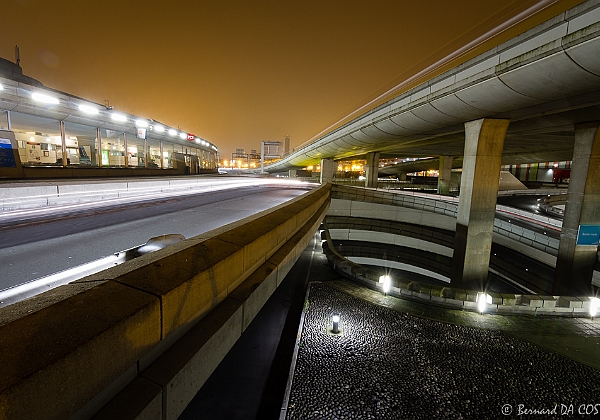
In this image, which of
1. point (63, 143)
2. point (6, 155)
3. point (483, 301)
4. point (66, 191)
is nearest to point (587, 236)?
point (483, 301)

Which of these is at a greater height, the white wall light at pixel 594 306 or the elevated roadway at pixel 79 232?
the elevated roadway at pixel 79 232

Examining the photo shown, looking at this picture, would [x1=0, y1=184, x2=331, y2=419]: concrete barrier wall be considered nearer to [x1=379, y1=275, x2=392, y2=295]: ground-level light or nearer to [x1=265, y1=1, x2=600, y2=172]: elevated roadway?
[x1=379, y1=275, x2=392, y2=295]: ground-level light

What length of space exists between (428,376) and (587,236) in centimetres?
1749

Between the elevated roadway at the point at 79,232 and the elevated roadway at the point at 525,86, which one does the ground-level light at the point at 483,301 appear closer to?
the elevated roadway at the point at 525,86

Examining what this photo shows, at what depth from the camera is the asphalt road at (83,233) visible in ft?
13.9

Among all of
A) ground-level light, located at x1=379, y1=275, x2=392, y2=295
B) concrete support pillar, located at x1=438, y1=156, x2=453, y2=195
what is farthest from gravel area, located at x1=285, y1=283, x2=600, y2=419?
concrete support pillar, located at x1=438, y1=156, x2=453, y2=195

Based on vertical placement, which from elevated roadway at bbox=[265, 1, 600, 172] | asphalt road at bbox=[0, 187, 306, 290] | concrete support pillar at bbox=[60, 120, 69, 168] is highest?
elevated roadway at bbox=[265, 1, 600, 172]

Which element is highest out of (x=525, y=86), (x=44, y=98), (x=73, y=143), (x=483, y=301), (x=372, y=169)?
(x=525, y=86)

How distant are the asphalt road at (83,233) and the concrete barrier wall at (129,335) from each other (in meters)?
2.24

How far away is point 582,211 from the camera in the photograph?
16984 mm

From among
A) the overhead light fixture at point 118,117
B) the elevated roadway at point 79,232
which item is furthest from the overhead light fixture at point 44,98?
the elevated roadway at point 79,232

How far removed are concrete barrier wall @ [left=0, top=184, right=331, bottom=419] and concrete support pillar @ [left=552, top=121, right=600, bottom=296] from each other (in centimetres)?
2228

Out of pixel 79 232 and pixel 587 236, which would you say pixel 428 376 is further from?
pixel 587 236

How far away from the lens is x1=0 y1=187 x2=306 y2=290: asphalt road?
13.9 feet
